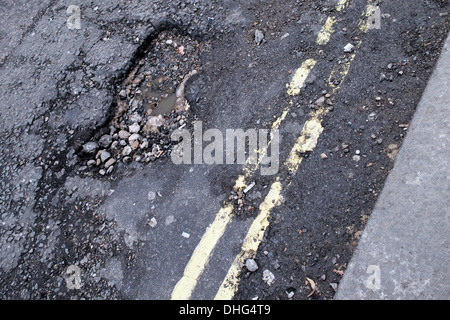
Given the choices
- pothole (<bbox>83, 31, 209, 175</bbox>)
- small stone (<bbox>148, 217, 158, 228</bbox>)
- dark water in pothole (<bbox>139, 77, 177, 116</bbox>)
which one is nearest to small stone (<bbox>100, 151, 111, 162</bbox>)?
pothole (<bbox>83, 31, 209, 175</bbox>)

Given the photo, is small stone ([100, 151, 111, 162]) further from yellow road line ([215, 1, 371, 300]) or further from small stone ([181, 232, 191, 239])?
yellow road line ([215, 1, 371, 300])

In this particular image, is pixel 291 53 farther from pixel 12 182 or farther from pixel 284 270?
pixel 12 182

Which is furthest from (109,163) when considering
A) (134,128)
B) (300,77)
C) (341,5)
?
(341,5)

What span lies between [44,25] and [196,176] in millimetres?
2501

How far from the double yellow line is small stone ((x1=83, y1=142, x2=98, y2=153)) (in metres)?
1.18

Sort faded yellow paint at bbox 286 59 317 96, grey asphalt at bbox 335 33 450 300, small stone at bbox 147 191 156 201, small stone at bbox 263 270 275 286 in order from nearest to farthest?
grey asphalt at bbox 335 33 450 300 < small stone at bbox 263 270 275 286 < small stone at bbox 147 191 156 201 < faded yellow paint at bbox 286 59 317 96

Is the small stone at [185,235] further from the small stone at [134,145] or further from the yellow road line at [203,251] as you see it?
the small stone at [134,145]

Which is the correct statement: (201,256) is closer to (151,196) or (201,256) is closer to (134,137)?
(151,196)

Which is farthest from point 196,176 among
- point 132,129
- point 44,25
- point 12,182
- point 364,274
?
point 44,25

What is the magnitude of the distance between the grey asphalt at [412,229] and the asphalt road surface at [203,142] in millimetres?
96

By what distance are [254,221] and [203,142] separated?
2.46 feet

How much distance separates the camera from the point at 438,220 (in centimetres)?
194

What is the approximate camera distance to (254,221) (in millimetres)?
2176

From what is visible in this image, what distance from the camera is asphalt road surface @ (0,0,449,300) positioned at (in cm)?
211
